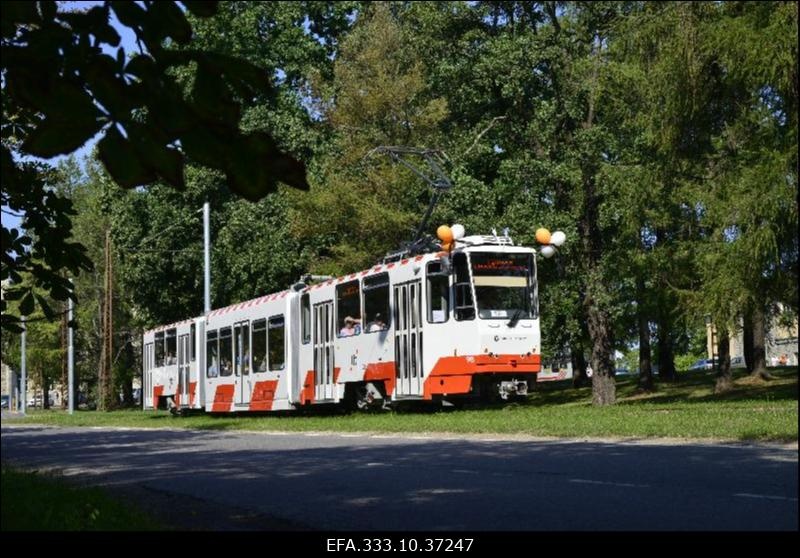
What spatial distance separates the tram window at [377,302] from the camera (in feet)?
98.0

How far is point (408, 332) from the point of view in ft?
94.6

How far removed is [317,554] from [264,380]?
28210mm

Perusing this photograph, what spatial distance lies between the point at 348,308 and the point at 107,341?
2423 centimetres

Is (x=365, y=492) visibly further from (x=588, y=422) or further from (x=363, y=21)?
(x=363, y=21)

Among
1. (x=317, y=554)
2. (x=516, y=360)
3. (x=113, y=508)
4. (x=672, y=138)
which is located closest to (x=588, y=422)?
(x=516, y=360)

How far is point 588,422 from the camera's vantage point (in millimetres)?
23094

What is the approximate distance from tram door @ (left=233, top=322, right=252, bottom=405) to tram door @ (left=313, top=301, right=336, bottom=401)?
4.27 meters

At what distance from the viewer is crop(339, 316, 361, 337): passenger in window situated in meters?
30.9

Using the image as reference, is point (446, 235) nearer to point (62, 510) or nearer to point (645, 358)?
point (62, 510)

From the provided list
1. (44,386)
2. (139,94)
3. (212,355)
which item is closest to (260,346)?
(212,355)

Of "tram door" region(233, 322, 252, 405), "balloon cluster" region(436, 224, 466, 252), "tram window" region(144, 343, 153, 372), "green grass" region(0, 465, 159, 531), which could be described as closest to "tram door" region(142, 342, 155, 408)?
"tram window" region(144, 343, 153, 372)

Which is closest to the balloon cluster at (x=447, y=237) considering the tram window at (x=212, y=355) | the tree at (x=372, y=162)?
the tree at (x=372, y=162)

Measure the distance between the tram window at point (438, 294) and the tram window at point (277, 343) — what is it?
7211 mm

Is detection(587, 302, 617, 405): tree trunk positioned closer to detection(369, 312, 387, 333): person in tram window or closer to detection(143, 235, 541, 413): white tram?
detection(143, 235, 541, 413): white tram
